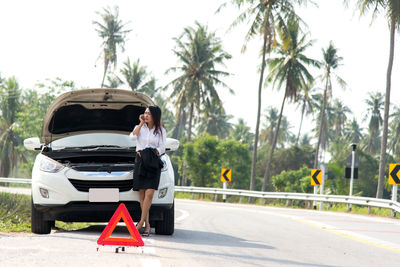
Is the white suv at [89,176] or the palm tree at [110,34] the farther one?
the palm tree at [110,34]

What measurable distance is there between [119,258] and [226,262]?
104cm

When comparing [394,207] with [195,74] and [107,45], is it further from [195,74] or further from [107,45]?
[107,45]

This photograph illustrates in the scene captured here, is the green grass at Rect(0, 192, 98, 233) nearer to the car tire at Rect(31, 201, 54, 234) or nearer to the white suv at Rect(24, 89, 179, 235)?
the car tire at Rect(31, 201, 54, 234)

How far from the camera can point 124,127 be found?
9430 millimetres

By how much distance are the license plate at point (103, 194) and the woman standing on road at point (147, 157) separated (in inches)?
10.8

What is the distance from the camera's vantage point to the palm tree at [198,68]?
47875 millimetres

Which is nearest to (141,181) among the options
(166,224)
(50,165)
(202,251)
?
(166,224)

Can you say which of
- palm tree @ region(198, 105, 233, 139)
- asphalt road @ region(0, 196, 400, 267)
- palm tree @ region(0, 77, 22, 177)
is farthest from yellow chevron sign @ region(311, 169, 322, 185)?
palm tree @ region(198, 105, 233, 139)

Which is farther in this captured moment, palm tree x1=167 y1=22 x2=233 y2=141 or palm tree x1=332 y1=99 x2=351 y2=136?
palm tree x1=332 y1=99 x2=351 y2=136

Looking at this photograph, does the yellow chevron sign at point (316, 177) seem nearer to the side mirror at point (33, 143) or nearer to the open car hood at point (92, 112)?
the open car hood at point (92, 112)

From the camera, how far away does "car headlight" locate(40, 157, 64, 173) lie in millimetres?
7699

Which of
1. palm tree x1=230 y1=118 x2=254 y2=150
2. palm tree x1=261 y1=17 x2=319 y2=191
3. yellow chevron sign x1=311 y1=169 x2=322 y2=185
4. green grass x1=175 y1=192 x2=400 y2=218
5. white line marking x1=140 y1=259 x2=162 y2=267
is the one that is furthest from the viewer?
palm tree x1=230 y1=118 x2=254 y2=150

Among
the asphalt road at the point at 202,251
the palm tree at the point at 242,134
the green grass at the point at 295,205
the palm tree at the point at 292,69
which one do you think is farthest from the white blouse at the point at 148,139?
the palm tree at the point at 242,134

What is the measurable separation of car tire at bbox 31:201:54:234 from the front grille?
683 mm
